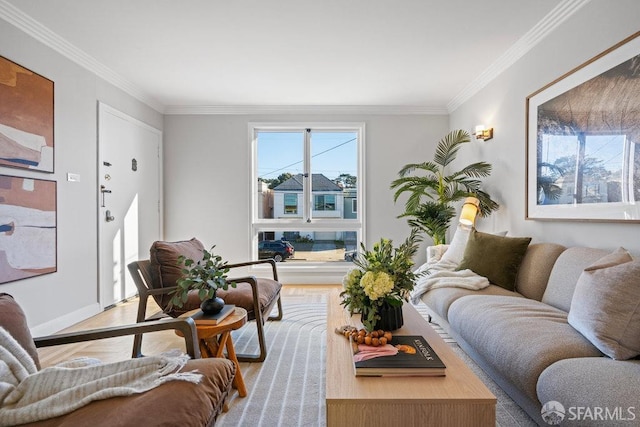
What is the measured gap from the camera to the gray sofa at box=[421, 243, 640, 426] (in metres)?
1.21

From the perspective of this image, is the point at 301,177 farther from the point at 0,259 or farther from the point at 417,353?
the point at 417,353

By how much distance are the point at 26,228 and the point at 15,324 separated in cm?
198

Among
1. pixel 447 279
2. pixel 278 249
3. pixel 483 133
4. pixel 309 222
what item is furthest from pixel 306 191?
pixel 447 279

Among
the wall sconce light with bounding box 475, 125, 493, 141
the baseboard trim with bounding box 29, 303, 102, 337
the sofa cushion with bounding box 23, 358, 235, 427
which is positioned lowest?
the baseboard trim with bounding box 29, 303, 102, 337

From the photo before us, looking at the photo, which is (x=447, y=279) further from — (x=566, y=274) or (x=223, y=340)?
(x=223, y=340)

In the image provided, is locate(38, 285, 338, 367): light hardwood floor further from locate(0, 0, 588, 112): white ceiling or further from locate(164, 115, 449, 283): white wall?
locate(0, 0, 588, 112): white ceiling

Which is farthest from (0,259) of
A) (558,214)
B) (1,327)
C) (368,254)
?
(558,214)

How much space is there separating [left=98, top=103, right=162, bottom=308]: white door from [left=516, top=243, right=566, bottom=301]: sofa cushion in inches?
153

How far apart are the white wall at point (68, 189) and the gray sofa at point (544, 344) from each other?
3141mm

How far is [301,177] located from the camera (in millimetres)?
5207

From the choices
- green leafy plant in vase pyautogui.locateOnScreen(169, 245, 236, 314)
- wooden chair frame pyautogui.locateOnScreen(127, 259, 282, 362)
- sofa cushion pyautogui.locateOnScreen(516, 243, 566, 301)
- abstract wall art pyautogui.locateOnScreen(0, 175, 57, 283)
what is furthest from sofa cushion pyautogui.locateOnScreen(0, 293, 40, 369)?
sofa cushion pyautogui.locateOnScreen(516, 243, 566, 301)

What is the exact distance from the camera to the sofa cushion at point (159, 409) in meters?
0.98

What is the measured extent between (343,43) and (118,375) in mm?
2977

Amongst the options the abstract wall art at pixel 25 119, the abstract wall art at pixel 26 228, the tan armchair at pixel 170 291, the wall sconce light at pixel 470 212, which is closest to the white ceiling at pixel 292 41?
the abstract wall art at pixel 25 119
